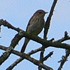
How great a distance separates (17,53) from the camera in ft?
12.4

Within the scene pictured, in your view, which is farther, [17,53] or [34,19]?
[34,19]

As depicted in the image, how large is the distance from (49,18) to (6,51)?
2.00m

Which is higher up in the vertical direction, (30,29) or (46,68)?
(30,29)

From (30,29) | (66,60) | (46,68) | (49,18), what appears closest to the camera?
(46,68)

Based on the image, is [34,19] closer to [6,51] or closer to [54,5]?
[54,5]

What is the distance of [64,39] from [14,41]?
108 cm

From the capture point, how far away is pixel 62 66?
4938 millimetres

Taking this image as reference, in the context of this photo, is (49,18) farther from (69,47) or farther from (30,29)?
(30,29)

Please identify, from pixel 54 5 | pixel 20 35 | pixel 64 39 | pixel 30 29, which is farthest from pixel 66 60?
pixel 30 29

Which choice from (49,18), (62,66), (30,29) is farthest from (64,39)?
(30,29)

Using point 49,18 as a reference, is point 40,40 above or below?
below

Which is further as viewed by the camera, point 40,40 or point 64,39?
point 64,39

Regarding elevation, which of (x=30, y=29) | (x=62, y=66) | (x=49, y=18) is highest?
(x=30, y=29)

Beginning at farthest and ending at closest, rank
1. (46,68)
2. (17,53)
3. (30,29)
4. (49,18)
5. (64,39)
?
1. (30,29)
2. (49,18)
3. (64,39)
4. (17,53)
5. (46,68)
